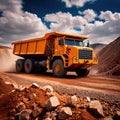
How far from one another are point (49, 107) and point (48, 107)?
5 cm

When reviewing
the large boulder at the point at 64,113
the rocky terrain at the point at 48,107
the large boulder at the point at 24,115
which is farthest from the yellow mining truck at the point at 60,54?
the large boulder at the point at 64,113

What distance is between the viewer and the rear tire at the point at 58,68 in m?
15.1

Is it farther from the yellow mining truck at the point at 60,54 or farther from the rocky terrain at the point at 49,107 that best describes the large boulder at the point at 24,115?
the yellow mining truck at the point at 60,54

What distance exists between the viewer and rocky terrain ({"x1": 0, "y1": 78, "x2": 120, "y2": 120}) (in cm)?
658

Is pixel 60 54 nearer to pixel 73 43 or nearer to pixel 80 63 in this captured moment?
pixel 73 43

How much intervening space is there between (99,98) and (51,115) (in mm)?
2377

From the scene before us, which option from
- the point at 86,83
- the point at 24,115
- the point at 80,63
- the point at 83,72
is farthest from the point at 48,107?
the point at 83,72

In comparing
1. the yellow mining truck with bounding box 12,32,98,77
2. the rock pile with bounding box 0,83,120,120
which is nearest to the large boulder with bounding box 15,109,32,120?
the rock pile with bounding box 0,83,120,120

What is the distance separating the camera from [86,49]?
1502cm

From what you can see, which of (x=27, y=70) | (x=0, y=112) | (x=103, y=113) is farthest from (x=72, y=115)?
(x=27, y=70)

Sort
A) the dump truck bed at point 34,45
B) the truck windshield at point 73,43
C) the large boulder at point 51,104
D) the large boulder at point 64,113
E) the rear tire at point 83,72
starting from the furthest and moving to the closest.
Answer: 1. the rear tire at point 83,72
2. the dump truck bed at point 34,45
3. the truck windshield at point 73,43
4. the large boulder at point 51,104
5. the large boulder at point 64,113

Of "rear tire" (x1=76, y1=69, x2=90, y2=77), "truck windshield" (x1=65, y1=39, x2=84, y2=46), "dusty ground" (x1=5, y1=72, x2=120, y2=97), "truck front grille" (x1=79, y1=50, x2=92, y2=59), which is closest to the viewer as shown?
"dusty ground" (x1=5, y1=72, x2=120, y2=97)

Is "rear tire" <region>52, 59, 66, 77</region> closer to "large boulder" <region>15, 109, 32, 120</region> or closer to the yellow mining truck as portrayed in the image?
the yellow mining truck

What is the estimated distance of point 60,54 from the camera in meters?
15.5
